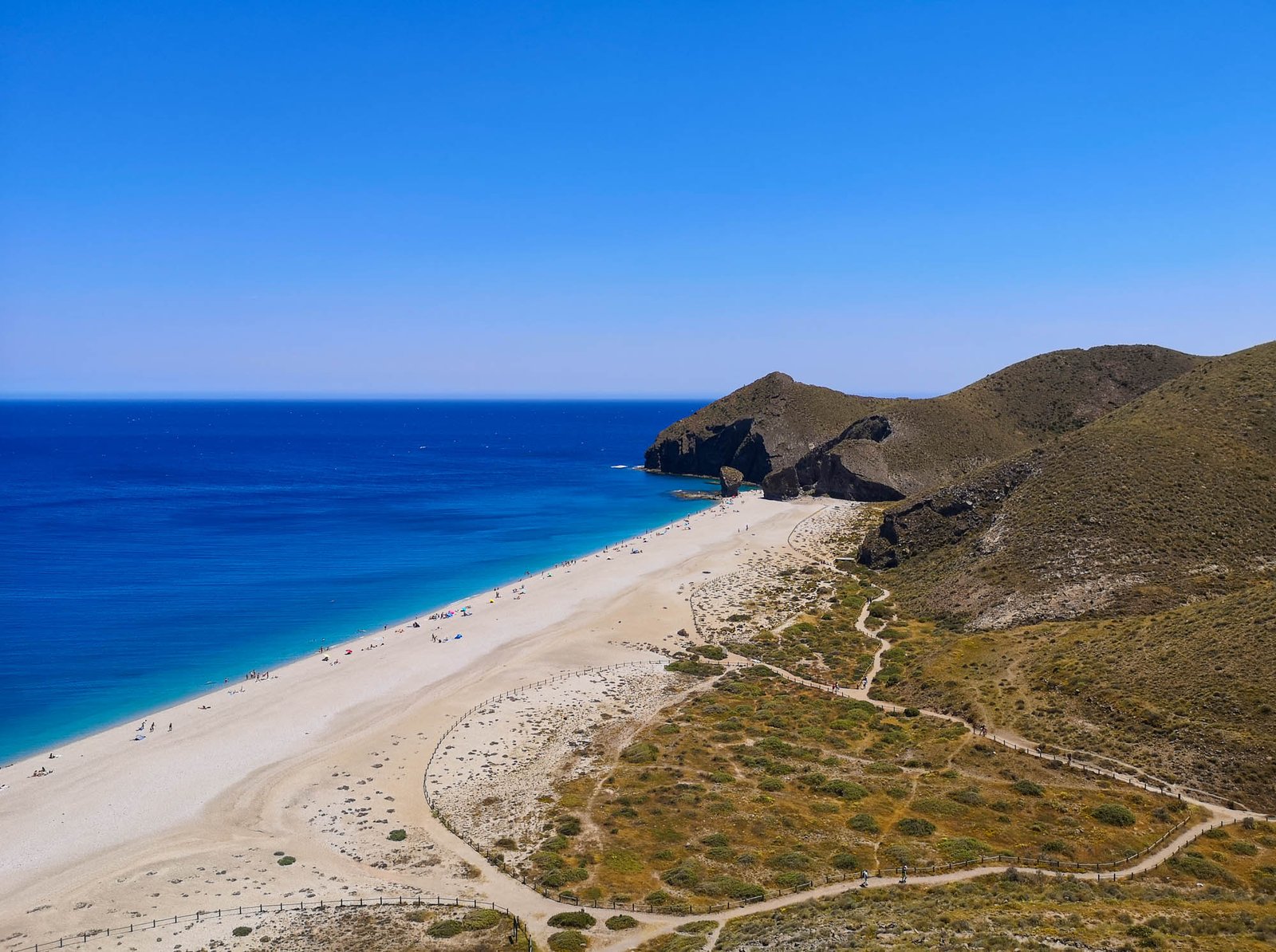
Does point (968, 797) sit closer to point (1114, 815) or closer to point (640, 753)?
point (1114, 815)

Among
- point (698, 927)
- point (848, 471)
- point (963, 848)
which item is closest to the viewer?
point (698, 927)

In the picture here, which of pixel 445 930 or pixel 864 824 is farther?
pixel 864 824

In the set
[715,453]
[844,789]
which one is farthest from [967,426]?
[844,789]

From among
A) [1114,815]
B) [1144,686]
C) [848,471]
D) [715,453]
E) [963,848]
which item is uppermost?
[715,453]

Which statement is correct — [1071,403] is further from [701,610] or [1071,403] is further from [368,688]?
[368,688]

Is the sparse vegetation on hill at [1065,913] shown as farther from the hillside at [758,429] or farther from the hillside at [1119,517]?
the hillside at [758,429]

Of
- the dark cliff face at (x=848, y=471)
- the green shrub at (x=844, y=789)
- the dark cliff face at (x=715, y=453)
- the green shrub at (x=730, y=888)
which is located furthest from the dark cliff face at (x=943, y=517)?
the dark cliff face at (x=715, y=453)
